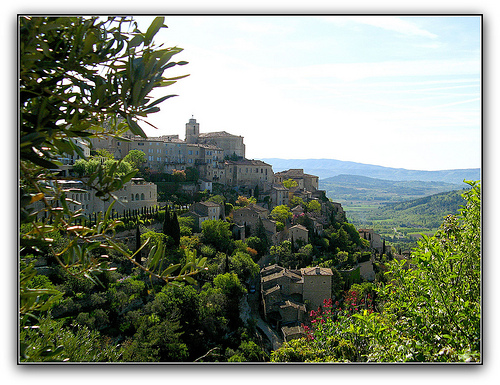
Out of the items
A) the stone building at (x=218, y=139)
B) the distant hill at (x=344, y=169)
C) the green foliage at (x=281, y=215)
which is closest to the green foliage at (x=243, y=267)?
the green foliage at (x=281, y=215)

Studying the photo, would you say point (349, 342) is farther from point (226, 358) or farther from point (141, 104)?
point (226, 358)

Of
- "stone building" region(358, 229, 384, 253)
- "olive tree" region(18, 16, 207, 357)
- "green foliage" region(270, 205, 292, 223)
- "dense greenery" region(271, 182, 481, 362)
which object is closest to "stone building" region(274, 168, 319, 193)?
"stone building" region(358, 229, 384, 253)

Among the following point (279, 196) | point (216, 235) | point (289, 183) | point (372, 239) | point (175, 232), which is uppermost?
point (289, 183)

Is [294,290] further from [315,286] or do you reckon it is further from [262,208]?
[262,208]

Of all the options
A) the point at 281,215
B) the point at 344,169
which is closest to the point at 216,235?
the point at 281,215

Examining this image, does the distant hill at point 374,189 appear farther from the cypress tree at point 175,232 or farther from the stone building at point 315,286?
the cypress tree at point 175,232

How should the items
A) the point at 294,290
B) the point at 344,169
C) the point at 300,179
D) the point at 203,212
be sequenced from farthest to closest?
the point at 344,169
the point at 300,179
the point at 203,212
the point at 294,290
